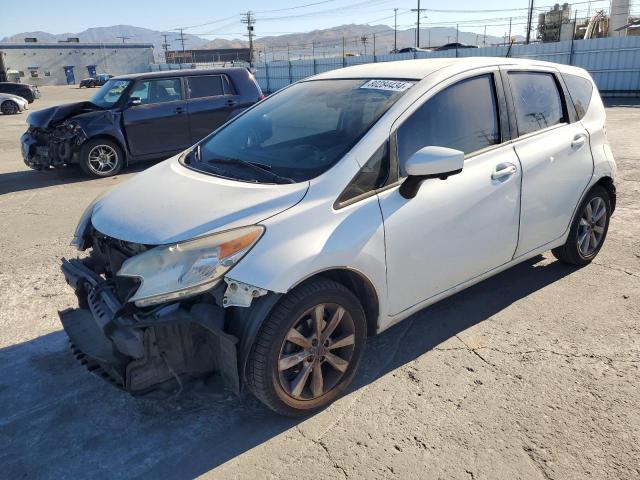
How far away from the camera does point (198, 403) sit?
300 cm

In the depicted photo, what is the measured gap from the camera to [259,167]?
3082mm

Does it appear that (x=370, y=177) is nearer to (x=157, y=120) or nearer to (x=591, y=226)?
(x=591, y=226)

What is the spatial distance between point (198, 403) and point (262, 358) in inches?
28.3

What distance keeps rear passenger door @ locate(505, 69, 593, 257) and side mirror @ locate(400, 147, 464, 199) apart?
978mm

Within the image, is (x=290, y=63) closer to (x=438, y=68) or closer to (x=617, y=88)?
(x=617, y=88)

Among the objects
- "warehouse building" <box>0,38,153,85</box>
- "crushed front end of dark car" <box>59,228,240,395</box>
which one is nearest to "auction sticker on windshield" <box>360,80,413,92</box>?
"crushed front end of dark car" <box>59,228,240,395</box>

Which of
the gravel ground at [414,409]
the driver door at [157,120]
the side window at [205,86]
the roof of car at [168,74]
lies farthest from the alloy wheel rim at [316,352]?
the side window at [205,86]

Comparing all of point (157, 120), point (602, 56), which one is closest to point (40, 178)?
point (157, 120)

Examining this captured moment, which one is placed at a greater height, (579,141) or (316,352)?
(579,141)

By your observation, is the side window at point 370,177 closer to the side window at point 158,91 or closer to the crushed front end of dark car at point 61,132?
the crushed front end of dark car at point 61,132

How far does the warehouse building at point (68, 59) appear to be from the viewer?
71.2 meters

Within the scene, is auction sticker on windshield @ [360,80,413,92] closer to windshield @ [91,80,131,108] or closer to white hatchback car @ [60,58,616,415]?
white hatchback car @ [60,58,616,415]

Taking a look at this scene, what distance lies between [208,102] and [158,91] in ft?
2.95

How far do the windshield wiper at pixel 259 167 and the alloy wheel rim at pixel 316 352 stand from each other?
72 centimetres
